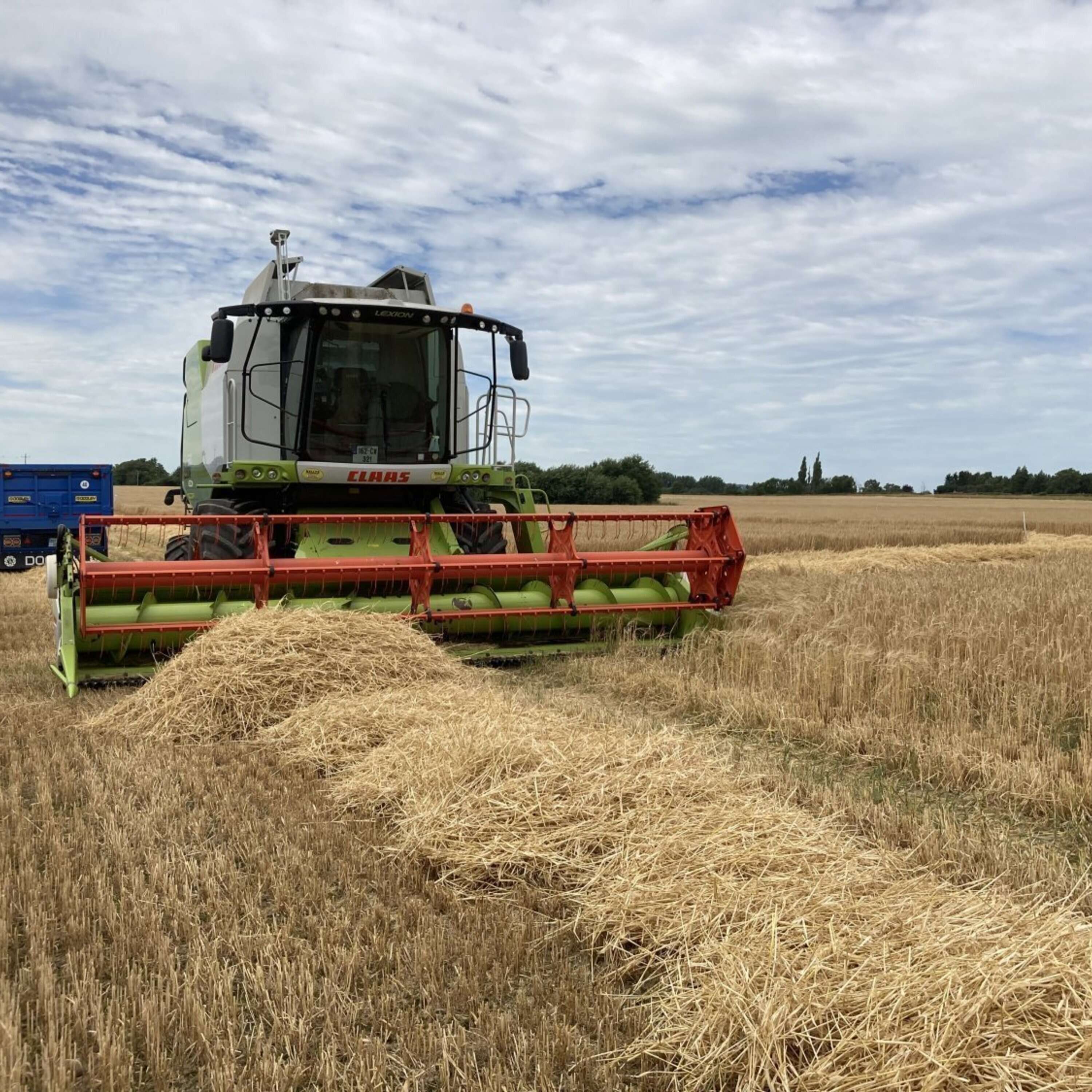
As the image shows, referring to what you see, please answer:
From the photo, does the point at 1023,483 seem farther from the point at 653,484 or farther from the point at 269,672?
the point at 269,672

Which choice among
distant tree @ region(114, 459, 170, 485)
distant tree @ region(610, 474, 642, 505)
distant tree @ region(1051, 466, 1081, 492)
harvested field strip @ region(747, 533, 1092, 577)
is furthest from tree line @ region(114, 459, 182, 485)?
distant tree @ region(1051, 466, 1081, 492)

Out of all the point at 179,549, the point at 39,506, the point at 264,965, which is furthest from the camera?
the point at 39,506

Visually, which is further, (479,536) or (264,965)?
(479,536)

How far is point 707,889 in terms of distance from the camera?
2.75m

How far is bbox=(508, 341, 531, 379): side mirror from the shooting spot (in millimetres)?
7719

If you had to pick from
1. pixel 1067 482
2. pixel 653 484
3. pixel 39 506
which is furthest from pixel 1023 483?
pixel 39 506

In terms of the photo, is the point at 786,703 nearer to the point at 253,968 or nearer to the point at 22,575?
the point at 253,968

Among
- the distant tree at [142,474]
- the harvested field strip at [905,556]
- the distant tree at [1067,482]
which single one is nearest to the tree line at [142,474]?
the distant tree at [142,474]

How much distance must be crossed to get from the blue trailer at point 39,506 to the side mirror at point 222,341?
27.1 feet

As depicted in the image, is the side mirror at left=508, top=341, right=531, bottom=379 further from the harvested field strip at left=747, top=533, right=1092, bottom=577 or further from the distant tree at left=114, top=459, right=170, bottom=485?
the distant tree at left=114, top=459, right=170, bottom=485

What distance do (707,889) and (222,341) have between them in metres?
5.24

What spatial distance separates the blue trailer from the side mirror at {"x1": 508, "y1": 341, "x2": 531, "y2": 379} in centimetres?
867

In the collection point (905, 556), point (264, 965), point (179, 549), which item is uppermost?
point (179, 549)

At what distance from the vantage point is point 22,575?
1378 centimetres
